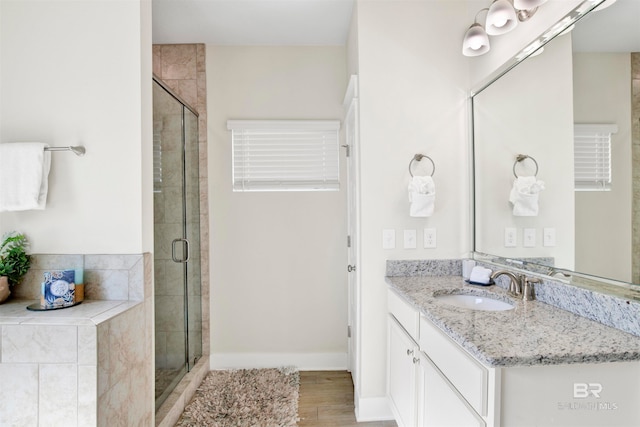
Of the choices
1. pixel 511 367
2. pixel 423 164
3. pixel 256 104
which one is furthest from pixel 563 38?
pixel 256 104

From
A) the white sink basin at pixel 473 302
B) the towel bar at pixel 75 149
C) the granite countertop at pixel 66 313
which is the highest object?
the towel bar at pixel 75 149

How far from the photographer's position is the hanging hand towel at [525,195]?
1.59 m

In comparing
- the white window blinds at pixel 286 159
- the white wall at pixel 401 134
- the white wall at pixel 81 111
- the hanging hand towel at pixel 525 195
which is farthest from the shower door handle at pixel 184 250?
the hanging hand towel at pixel 525 195

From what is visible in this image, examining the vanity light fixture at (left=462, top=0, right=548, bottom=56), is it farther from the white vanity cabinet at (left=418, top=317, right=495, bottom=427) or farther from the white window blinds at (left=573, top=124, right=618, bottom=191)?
the white vanity cabinet at (left=418, top=317, right=495, bottom=427)

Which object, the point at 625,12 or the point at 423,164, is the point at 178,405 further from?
the point at 625,12

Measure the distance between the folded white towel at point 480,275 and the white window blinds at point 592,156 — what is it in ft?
2.13

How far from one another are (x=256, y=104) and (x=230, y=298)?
1.66m

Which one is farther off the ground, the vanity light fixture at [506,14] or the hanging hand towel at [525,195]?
the vanity light fixture at [506,14]

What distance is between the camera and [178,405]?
214 cm

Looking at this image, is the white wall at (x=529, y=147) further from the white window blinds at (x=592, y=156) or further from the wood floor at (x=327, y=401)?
the wood floor at (x=327, y=401)

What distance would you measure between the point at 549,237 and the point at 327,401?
1767 mm

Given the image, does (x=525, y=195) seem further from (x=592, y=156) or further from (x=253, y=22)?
(x=253, y=22)

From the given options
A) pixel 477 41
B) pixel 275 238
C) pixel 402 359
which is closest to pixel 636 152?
pixel 477 41

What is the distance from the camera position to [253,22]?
246 cm
